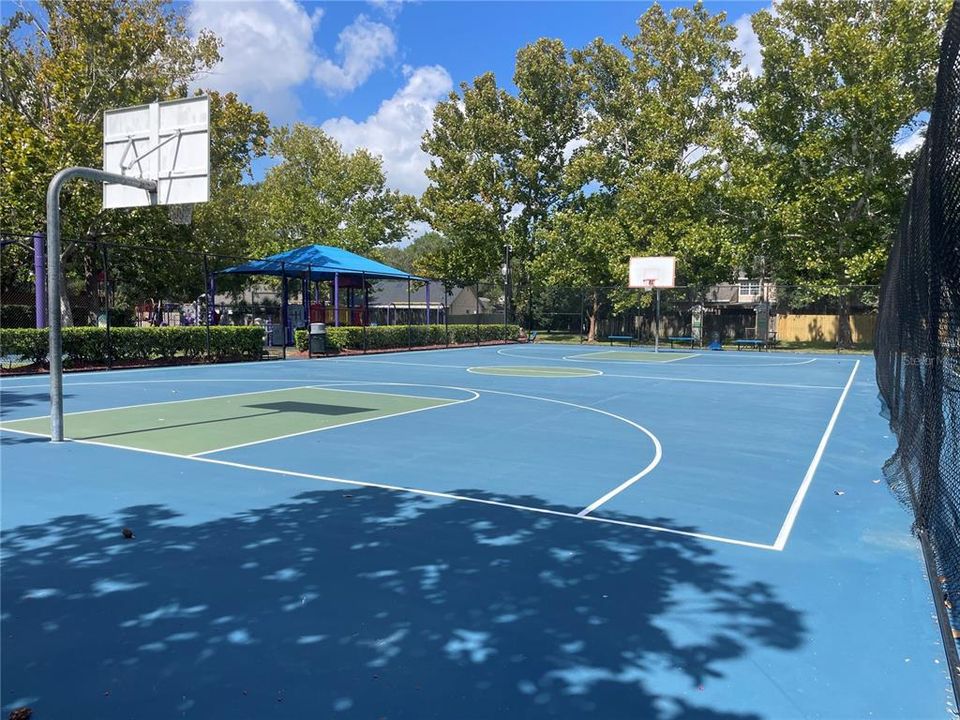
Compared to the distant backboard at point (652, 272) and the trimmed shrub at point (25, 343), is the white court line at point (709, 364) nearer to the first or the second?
the distant backboard at point (652, 272)

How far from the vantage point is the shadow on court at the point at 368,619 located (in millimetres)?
3037

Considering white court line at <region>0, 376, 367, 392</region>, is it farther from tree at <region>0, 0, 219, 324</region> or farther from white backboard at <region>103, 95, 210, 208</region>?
tree at <region>0, 0, 219, 324</region>

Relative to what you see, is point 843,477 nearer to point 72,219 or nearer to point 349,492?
point 349,492

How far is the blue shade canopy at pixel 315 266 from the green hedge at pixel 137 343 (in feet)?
15.0

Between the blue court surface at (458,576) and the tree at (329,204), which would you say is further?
the tree at (329,204)

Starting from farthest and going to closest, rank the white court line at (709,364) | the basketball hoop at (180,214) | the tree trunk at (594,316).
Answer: the tree trunk at (594,316) → the white court line at (709,364) → the basketball hoop at (180,214)

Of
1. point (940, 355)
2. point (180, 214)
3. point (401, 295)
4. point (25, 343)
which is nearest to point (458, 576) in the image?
point (940, 355)

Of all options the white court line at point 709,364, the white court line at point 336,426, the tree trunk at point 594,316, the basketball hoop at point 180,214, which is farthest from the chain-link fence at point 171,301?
the white court line at point 336,426

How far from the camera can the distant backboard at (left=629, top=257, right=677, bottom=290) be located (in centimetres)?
3188

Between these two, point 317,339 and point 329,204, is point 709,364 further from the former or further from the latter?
point 329,204

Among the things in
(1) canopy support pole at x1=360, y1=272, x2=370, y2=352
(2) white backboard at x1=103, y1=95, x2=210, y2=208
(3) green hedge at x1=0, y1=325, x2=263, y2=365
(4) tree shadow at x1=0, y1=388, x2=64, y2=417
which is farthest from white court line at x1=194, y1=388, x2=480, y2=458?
(1) canopy support pole at x1=360, y1=272, x2=370, y2=352

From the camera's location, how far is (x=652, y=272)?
106 ft

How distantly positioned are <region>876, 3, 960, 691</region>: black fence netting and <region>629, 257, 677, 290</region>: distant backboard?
25.2 m

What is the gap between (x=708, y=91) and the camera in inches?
1576
